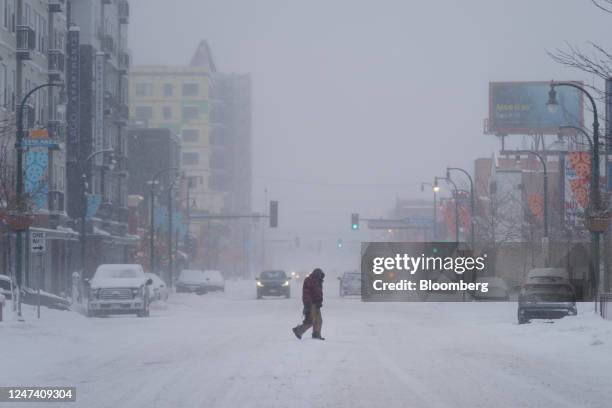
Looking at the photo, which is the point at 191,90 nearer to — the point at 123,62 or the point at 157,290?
the point at 123,62

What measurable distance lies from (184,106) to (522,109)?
85.0 meters

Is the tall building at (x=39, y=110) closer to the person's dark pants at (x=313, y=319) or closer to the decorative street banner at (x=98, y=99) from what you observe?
the decorative street banner at (x=98, y=99)

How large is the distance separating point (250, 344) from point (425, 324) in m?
12.3

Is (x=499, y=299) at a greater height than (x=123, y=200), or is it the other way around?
(x=123, y=200)

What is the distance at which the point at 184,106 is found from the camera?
6900 inches

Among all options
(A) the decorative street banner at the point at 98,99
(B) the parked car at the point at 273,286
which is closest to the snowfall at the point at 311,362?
(B) the parked car at the point at 273,286

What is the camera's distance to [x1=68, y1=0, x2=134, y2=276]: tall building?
229 ft

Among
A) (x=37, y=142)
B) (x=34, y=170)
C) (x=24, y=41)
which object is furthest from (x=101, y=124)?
(x=37, y=142)

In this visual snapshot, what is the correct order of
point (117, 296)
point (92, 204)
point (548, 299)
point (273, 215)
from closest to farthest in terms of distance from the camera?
point (548, 299) → point (117, 296) → point (92, 204) → point (273, 215)

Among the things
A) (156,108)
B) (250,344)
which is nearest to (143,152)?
(156,108)

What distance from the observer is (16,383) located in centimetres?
1806

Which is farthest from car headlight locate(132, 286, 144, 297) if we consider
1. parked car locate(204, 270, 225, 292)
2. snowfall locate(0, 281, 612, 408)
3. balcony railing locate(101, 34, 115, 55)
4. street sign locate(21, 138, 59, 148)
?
balcony railing locate(101, 34, 115, 55)

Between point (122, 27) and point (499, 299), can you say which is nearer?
point (499, 299)

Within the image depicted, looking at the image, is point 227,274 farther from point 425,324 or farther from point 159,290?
point 425,324
